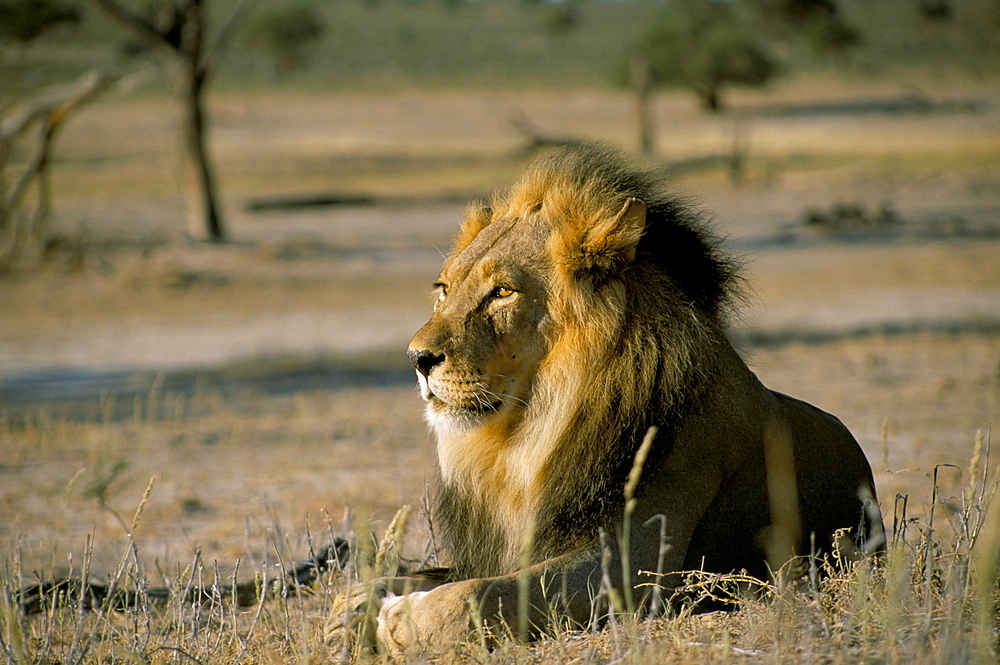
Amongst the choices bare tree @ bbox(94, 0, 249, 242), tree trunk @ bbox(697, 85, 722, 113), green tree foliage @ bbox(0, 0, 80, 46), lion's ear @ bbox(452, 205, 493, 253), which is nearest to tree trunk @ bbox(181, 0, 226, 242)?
bare tree @ bbox(94, 0, 249, 242)

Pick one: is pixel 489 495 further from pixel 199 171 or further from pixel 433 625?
pixel 199 171

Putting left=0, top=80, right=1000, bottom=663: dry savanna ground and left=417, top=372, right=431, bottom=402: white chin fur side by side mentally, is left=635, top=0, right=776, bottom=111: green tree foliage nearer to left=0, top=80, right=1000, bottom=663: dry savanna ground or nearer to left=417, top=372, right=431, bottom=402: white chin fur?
left=0, top=80, right=1000, bottom=663: dry savanna ground

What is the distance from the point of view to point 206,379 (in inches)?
390

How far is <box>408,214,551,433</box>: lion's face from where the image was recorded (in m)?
3.15

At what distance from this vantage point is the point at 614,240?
3.14 metres

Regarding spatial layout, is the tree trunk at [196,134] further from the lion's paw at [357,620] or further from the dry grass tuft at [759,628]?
the lion's paw at [357,620]

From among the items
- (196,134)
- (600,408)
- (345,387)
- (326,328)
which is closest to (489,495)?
(600,408)

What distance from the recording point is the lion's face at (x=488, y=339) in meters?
3.15

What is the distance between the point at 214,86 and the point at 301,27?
10344 mm

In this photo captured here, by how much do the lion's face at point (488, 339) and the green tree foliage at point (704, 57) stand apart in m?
41.9

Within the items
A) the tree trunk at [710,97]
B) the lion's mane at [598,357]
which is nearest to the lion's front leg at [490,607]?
the lion's mane at [598,357]

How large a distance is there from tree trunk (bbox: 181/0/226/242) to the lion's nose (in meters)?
15.2

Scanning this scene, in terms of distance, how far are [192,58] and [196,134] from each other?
4.04 feet

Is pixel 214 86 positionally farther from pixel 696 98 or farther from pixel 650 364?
pixel 650 364
